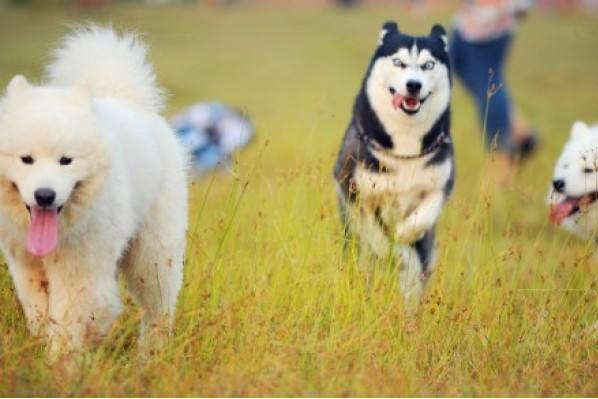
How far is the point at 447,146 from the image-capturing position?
5.05 meters

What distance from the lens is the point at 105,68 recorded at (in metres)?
4.22

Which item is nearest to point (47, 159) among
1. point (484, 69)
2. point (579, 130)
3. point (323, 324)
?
point (323, 324)

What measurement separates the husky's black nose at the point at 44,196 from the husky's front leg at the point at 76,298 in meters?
0.33

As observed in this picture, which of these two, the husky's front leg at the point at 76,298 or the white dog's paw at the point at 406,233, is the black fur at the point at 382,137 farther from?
the husky's front leg at the point at 76,298

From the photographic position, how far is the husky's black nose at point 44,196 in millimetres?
3205

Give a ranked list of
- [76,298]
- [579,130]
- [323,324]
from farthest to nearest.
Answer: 1. [579,130]
2. [323,324]
3. [76,298]

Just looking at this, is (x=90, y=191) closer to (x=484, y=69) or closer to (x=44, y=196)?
(x=44, y=196)

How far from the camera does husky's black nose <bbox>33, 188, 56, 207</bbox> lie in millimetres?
→ 3205

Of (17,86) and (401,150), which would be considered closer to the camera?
(17,86)

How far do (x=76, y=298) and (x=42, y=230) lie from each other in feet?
1.06

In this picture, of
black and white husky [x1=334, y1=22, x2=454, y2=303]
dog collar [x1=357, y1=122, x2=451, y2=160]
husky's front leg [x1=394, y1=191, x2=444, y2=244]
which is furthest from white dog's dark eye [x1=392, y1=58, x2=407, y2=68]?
husky's front leg [x1=394, y1=191, x2=444, y2=244]

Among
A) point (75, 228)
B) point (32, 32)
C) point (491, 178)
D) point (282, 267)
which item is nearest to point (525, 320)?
point (491, 178)

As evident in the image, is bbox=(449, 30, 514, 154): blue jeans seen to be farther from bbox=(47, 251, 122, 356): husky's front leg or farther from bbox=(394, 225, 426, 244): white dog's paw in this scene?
bbox=(47, 251, 122, 356): husky's front leg

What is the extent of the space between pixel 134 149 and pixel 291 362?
0.95 metres
